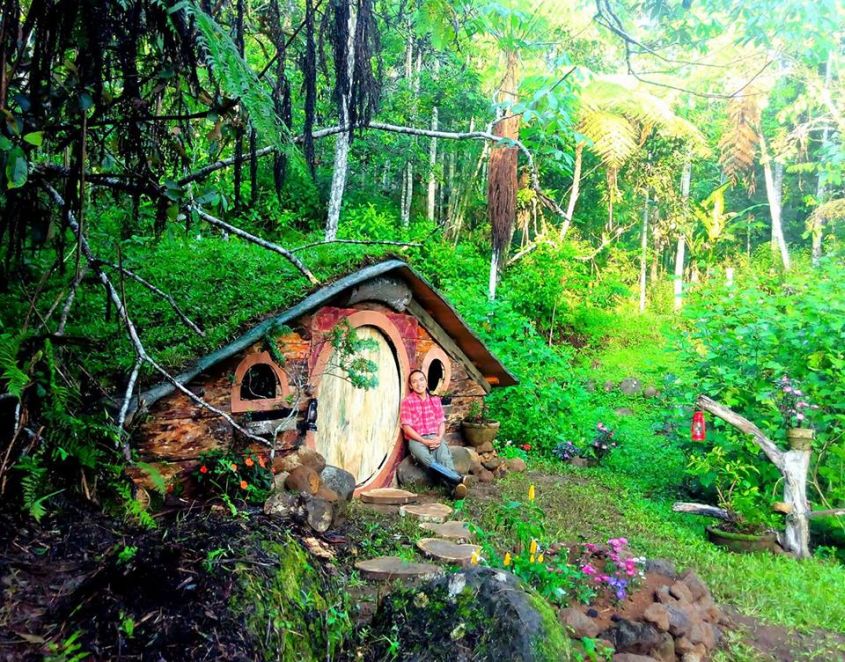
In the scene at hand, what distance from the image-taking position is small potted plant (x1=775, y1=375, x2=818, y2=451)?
653 cm

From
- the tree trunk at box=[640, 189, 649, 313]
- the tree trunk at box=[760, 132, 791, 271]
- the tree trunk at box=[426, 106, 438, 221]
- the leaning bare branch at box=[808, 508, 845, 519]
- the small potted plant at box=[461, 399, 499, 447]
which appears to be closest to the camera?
the leaning bare branch at box=[808, 508, 845, 519]

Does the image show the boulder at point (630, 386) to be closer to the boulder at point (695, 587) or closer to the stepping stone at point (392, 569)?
the boulder at point (695, 587)

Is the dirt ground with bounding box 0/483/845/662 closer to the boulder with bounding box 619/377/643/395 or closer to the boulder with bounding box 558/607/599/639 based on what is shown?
the boulder with bounding box 558/607/599/639

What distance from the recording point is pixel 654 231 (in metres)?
20.3

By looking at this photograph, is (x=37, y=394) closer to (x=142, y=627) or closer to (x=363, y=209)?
(x=142, y=627)

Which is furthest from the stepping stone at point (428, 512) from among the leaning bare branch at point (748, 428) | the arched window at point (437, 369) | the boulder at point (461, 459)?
the leaning bare branch at point (748, 428)

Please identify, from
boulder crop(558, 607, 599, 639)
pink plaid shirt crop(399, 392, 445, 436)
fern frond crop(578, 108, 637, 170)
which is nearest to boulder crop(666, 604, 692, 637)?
boulder crop(558, 607, 599, 639)

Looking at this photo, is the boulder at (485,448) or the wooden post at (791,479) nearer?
the wooden post at (791,479)

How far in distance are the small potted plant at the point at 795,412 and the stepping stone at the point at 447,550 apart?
3.64 metres

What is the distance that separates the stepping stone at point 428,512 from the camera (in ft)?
20.2

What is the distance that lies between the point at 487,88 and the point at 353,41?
46.9ft

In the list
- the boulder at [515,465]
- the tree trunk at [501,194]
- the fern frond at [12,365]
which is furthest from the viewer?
the tree trunk at [501,194]

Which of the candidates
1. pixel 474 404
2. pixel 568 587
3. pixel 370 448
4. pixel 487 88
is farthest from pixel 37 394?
pixel 487 88

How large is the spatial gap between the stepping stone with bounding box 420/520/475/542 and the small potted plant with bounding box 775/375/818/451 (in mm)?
3522
